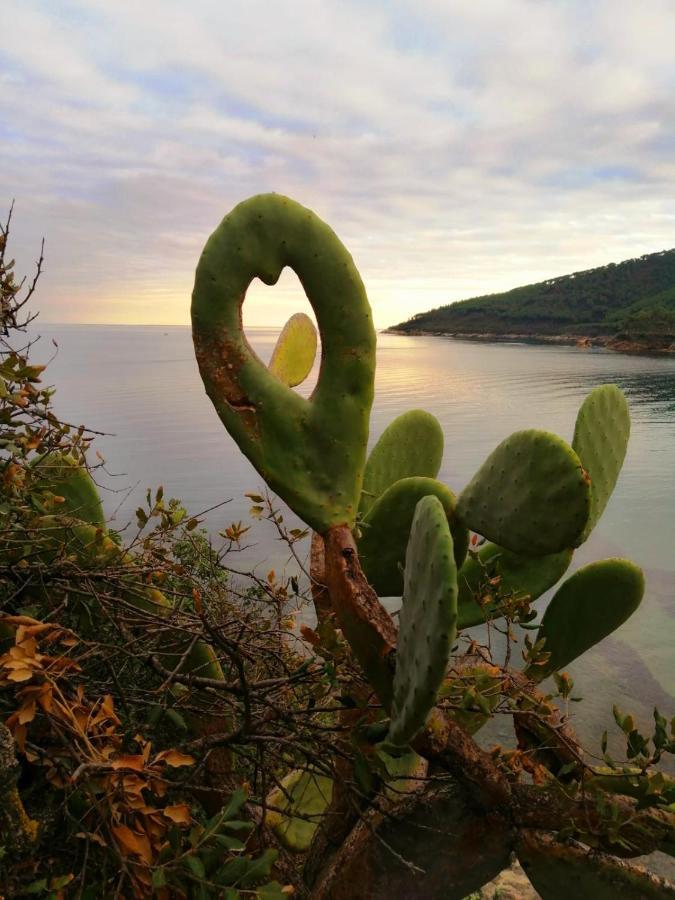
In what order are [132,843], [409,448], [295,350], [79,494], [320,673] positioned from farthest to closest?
[409,448], [295,350], [79,494], [320,673], [132,843]

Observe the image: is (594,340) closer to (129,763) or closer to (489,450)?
(489,450)

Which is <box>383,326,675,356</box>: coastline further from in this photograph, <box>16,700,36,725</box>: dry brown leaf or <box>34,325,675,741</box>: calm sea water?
<box>16,700,36,725</box>: dry brown leaf

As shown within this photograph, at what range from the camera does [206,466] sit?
61.3ft

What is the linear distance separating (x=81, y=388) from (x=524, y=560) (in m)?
38.0

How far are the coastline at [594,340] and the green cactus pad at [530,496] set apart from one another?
66.2m

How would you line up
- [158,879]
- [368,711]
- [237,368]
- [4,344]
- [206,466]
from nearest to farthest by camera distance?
1. [158,879]
2. [237,368]
3. [368,711]
4. [4,344]
5. [206,466]

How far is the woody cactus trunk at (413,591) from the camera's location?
66.9 inches

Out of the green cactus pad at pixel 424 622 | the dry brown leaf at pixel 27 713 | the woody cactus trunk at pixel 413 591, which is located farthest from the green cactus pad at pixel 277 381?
the dry brown leaf at pixel 27 713

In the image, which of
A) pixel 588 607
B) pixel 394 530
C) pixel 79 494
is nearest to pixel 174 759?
pixel 394 530

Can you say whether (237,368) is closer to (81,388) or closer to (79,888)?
(79,888)

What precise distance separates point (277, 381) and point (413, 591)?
70 centimetres

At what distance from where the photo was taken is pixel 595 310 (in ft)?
276

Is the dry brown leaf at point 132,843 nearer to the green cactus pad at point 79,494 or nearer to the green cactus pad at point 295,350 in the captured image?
the green cactus pad at point 79,494

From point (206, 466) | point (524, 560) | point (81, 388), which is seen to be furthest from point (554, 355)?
point (524, 560)
